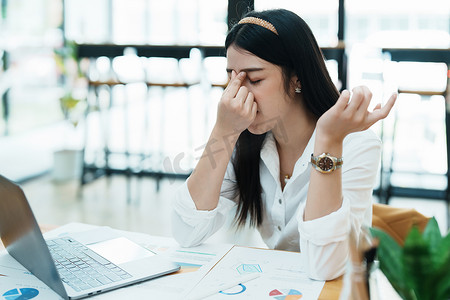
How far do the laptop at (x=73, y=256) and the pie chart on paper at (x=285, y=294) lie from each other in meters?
0.24

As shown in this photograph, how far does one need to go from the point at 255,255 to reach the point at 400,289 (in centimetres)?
58

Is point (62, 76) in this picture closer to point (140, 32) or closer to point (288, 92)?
point (140, 32)

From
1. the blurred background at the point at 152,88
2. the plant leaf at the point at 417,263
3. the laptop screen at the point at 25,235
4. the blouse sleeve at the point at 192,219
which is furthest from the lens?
the blurred background at the point at 152,88

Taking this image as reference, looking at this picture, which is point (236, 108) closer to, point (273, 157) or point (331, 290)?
point (273, 157)

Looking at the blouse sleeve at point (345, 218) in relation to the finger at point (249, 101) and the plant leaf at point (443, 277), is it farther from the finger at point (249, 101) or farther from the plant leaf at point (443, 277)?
the plant leaf at point (443, 277)

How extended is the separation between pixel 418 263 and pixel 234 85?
881 mm

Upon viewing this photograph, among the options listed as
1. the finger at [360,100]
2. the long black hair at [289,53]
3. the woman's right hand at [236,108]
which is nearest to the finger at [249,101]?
the woman's right hand at [236,108]

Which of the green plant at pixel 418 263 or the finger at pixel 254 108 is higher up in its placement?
the finger at pixel 254 108

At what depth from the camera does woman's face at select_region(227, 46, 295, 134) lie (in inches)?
57.6

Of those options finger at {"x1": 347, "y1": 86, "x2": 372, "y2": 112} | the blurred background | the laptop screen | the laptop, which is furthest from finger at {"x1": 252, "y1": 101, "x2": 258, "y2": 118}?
the blurred background

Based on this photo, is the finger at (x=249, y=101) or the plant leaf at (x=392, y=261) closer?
the plant leaf at (x=392, y=261)

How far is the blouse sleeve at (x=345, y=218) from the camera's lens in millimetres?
1175

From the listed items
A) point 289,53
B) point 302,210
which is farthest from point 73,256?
point 289,53

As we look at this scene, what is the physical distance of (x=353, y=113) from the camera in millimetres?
1144
